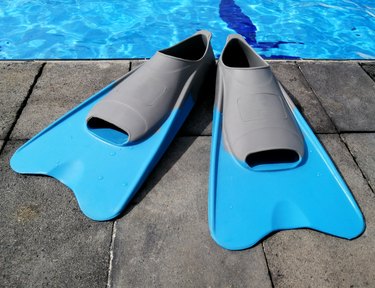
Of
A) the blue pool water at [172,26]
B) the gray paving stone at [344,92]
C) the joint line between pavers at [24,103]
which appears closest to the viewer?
the joint line between pavers at [24,103]

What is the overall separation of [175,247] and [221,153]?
2.35 feet

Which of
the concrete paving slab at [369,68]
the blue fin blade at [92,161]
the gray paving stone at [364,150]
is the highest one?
the concrete paving slab at [369,68]

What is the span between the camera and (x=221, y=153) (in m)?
2.33

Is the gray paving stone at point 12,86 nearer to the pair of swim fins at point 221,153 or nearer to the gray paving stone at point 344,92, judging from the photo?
the pair of swim fins at point 221,153

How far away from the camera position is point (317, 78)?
3215 mm

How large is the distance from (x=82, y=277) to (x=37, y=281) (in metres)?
0.22

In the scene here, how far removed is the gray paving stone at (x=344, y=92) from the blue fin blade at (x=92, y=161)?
53.1 inches

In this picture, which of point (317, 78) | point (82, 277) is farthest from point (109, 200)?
point (317, 78)

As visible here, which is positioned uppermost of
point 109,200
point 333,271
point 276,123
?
point 276,123

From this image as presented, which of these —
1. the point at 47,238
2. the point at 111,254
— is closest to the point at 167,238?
the point at 111,254

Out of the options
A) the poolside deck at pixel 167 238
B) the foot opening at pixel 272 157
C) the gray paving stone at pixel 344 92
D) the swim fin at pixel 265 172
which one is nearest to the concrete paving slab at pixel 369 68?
the gray paving stone at pixel 344 92

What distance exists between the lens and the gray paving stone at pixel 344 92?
279 centimetres

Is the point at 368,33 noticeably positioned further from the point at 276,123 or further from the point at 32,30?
the point at 32,30

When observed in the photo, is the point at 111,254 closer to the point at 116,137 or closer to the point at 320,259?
the point at 116,137
